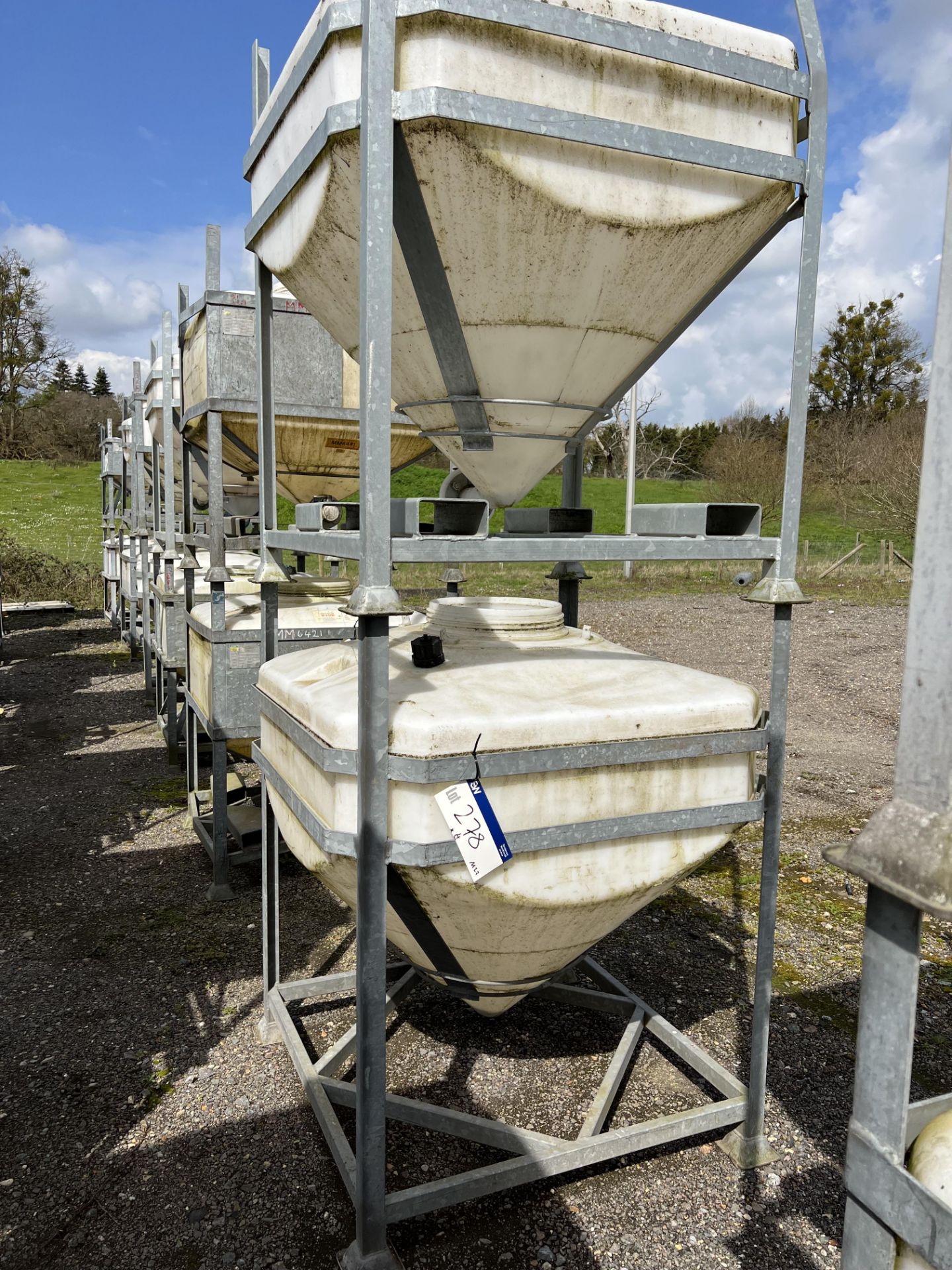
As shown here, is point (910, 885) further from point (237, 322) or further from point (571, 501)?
point (237, 322)

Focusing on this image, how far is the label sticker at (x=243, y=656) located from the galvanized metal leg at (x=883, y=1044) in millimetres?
4166

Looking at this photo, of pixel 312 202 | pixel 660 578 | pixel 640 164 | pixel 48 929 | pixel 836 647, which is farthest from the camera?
pixel 660 578

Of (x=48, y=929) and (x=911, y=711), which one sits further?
(x=48, y=929)

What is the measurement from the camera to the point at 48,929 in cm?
449

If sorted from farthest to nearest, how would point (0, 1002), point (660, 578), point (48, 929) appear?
point (660, 578), point (48, 929), point (0, 1002)

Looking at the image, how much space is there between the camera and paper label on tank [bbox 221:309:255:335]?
4.96m

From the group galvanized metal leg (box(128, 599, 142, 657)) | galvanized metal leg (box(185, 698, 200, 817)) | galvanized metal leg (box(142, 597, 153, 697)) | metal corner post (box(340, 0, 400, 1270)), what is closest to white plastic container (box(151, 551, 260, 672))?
galvanized metal leg (box(185, 698, 200, 817))

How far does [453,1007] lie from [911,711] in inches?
130

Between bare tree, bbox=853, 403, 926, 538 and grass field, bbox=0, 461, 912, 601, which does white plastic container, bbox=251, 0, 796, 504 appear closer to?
grass field, bbox=0, 461, 912, 601

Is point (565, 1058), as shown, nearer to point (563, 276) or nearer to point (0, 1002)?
point (0, 1002)

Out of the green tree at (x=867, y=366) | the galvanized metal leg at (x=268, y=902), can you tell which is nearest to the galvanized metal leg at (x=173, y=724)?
the galvanized metal leg at (x=268, y=902)

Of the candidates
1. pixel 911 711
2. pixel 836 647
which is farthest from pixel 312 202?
pixel 836 647

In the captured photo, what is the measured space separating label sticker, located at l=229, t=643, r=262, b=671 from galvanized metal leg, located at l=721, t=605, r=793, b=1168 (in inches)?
121

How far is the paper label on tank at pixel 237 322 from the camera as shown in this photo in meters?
4.96
